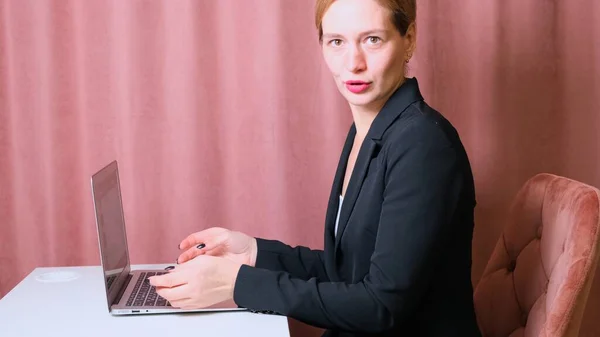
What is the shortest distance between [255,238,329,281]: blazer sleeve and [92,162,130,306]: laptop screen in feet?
0.97

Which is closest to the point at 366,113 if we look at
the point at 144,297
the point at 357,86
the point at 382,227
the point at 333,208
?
the point at 357,86

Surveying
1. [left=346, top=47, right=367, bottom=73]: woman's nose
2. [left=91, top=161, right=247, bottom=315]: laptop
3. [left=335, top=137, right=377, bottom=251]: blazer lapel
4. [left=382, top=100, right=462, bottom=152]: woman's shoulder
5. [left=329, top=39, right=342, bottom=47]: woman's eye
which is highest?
[left=329, top=39, right=342, bottom=47]: woman's eye

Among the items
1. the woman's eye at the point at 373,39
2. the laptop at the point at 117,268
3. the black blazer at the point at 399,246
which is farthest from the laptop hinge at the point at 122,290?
the woman's eye at the point at 373,39

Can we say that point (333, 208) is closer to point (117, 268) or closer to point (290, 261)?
point (290, 261)

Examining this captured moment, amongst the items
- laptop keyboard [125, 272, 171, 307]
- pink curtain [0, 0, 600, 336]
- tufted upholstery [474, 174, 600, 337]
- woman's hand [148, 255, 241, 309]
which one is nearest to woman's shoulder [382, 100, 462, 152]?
tufted upholstery [474, 174, 600, 337]

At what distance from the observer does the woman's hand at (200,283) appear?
1.25m

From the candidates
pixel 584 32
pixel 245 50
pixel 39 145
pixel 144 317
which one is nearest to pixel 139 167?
pixel 39 145

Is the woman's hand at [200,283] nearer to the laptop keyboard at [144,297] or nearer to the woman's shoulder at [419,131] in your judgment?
the laptop keyboard at [144,297]

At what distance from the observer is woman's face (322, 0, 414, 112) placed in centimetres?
132

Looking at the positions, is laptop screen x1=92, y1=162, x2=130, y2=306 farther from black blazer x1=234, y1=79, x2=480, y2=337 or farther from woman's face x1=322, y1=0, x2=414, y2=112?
woman's face x1=322, y1=0, x2=414, y2=112

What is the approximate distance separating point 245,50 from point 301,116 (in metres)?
0.23

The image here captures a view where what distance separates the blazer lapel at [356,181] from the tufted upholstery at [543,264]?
1.15 feet

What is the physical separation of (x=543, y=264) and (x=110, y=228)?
2.81ft

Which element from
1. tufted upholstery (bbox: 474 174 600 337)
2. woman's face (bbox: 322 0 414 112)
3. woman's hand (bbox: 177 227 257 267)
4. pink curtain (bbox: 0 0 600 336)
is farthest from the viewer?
pink curtain (bbox: 0 0 600 336)
